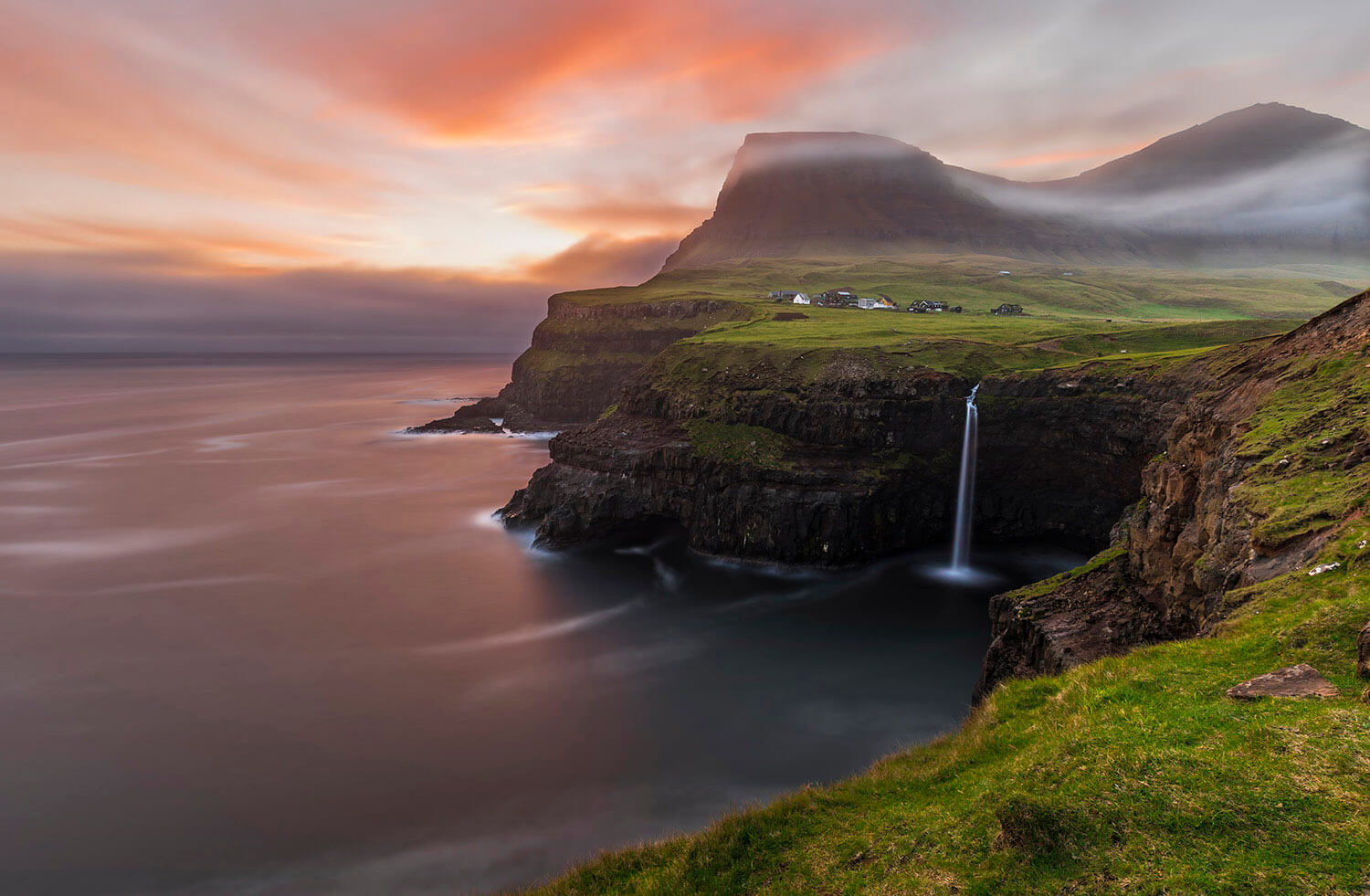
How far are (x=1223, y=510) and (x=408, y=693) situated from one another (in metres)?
39.2

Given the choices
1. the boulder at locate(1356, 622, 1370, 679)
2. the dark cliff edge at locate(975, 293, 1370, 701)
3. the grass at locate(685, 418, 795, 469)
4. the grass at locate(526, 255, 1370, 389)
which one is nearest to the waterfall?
the grass at locate(526, 255, 1370, 389)

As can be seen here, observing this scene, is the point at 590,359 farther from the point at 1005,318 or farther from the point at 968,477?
the point at 968,477

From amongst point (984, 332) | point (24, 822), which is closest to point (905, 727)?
point (24, 822)

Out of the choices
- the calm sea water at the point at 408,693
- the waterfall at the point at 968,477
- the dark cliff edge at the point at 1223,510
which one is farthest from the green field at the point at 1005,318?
the dark cliff edge at the point at 1223,510

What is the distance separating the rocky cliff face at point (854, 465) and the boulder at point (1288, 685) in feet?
139

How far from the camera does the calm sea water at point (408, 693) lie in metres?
25.9

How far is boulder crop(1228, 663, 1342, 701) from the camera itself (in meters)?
11.1

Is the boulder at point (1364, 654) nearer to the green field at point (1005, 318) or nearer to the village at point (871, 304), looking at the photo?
the green field at point (1005, 318)

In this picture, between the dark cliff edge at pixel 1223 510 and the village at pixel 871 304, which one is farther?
the village at pixel 871 304

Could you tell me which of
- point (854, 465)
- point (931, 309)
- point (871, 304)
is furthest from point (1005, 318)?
point (854, 465)

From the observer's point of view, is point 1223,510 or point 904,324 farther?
point 904,324

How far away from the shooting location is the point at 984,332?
8800 centimetres

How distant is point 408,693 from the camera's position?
120 ft

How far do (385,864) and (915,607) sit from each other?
37.3 metres
